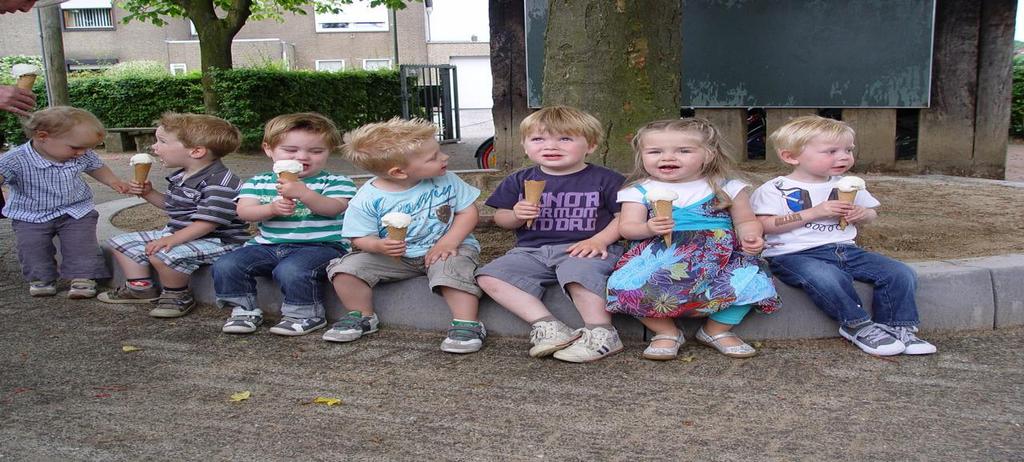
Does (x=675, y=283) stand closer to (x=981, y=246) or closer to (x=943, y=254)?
(x=943, y=254)

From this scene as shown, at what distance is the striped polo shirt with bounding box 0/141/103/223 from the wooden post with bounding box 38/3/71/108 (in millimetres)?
7373

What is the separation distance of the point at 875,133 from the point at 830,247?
5.36 m

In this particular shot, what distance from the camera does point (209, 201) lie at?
4484 millimetres

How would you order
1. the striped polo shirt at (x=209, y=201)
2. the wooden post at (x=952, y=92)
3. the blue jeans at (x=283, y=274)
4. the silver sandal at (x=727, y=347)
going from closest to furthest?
the silver sandal at (x=727, y=347) < the blue jeans at (x=283, y=274) < the striped polo shirt at (x=209, y=201) < the wooden post at (x=952, y=92)

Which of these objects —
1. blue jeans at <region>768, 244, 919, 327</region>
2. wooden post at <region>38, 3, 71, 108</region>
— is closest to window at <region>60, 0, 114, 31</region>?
wooden post at <region>38, 3, 71, 108</region>

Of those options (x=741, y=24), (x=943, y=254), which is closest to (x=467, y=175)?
(x=741, y=24)

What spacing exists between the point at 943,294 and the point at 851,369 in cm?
73

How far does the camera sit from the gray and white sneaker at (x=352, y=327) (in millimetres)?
3869

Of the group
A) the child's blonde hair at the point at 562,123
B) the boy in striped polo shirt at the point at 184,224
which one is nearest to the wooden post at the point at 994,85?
the child's blonde hair at the point at 562,123

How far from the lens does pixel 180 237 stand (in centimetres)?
443

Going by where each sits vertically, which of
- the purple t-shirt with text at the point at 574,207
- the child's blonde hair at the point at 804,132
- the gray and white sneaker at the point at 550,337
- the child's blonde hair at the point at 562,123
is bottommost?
the gray and white sneaker at the point at 550,337

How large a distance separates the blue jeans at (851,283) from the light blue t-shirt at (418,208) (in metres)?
1.46

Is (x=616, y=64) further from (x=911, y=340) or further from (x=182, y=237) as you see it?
(x=182, y=237)

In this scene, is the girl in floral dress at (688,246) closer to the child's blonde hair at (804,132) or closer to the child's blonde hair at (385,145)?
the child's blonde hair at (804,132)
